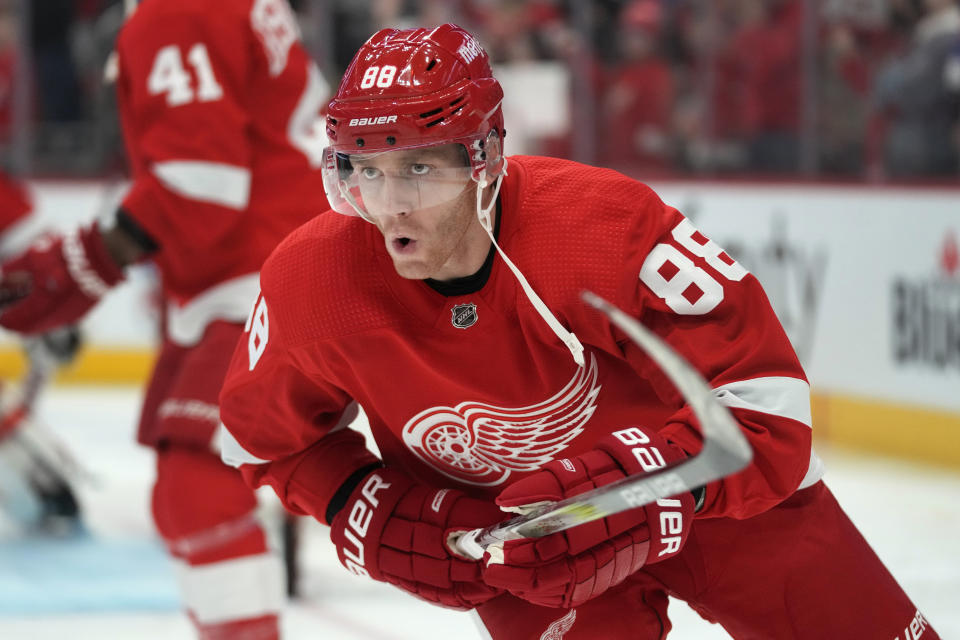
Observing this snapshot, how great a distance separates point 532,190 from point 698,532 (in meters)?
0.46

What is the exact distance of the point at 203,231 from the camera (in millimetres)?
2414

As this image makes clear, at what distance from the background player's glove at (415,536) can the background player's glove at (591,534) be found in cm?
14

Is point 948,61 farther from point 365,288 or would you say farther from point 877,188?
point 365,288

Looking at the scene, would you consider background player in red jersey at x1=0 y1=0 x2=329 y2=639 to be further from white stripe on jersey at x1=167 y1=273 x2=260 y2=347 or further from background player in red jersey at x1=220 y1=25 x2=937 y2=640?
background player in red jersey at x1=220 y1=25 x2=937 y2=640

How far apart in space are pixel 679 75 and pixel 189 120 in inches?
137

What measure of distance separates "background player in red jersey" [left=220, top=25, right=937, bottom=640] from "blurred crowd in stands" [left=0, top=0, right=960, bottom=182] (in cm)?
279

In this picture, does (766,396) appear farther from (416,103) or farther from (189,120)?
(189,120)

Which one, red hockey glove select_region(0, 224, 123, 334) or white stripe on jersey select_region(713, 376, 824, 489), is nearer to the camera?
white stripe on jersey select_region(713, 376, 824, 489)

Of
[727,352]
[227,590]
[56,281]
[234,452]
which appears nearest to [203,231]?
[56,281]

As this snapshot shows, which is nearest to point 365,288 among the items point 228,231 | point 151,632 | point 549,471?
point 549,471

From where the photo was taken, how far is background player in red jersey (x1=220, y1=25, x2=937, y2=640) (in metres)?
1.46

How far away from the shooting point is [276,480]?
177 cm

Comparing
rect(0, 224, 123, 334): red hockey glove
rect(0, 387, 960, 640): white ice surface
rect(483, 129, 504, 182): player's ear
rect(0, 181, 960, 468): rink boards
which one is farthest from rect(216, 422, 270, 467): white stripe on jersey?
rect(0, 181, 960, 468): rink boards

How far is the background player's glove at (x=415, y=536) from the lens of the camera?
62.8 inches
